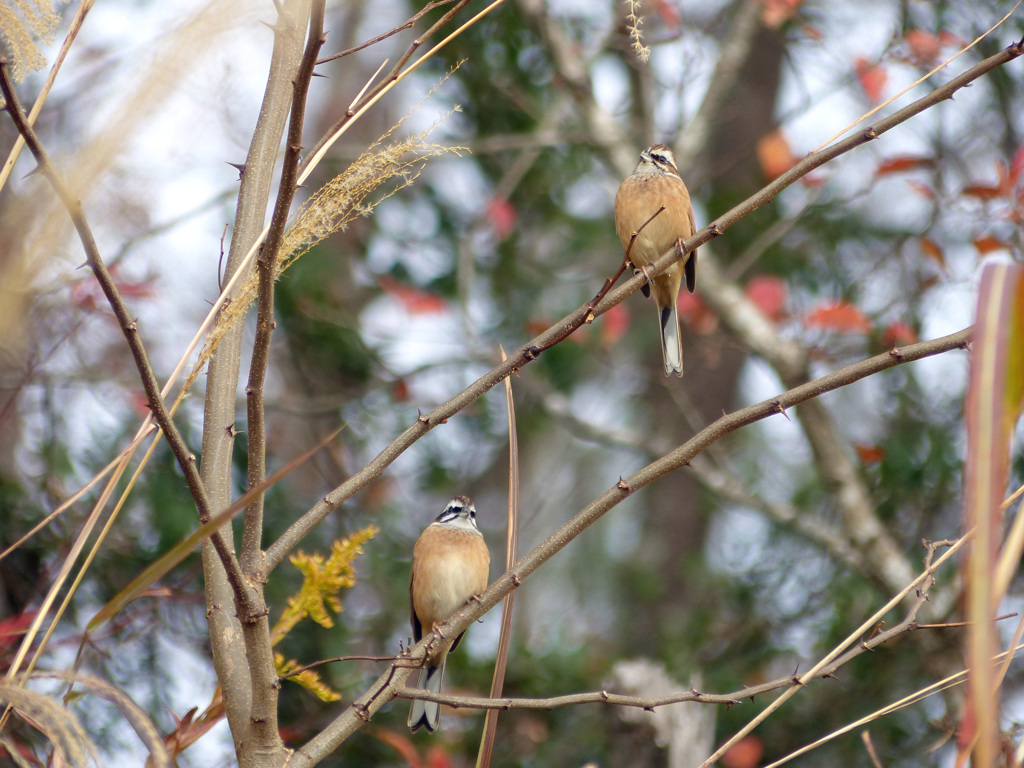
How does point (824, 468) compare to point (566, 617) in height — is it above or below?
below

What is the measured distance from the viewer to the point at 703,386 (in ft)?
25.2

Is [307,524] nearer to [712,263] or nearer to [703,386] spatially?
[712,263]

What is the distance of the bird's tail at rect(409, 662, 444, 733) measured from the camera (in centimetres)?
338

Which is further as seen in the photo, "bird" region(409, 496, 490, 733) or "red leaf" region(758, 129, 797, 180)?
"red leaf" region(758, 129, 797, 180)

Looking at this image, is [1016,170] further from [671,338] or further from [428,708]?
[428,708]

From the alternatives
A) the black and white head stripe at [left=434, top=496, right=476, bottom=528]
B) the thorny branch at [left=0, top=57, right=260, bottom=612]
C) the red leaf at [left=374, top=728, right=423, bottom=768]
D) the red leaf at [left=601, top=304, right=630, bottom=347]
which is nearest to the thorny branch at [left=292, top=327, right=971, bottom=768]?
the thorny branch at [left=0, top=57, right=260, bottom=612]

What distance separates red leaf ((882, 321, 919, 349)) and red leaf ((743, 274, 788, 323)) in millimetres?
609

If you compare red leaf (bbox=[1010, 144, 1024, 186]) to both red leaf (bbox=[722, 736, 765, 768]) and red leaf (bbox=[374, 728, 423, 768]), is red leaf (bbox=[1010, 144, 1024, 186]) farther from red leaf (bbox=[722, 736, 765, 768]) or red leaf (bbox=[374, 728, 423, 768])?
red leaf (bbox=[374, 728, 423, 768])

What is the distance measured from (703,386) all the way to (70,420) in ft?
16.0

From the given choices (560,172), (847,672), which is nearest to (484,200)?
(560,172)

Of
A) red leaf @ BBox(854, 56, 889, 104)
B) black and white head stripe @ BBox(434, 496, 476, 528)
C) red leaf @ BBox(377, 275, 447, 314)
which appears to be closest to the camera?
black and white head stripe @ BBox(434, 496, 476, 528)

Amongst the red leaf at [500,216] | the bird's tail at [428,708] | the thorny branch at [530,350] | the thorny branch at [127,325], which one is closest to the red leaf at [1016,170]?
the thorny branch at [530,350]

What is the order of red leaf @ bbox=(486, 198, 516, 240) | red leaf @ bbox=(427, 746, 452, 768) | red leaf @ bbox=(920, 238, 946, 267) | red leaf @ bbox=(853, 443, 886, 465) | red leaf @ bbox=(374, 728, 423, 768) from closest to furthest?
red leaf @ bbox=(374, 728, 423, 768)
red leaf @ bbox=(427, 746, 452, 768)
red leaf @ bbox=(920, 238, 946, 267)
red leaf @ bbox=(853, 443, 886, 465)
red leaf @ bbox=(486, 198, 516, 240)

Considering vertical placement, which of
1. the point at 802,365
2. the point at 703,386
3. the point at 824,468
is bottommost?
the point at 824,468
